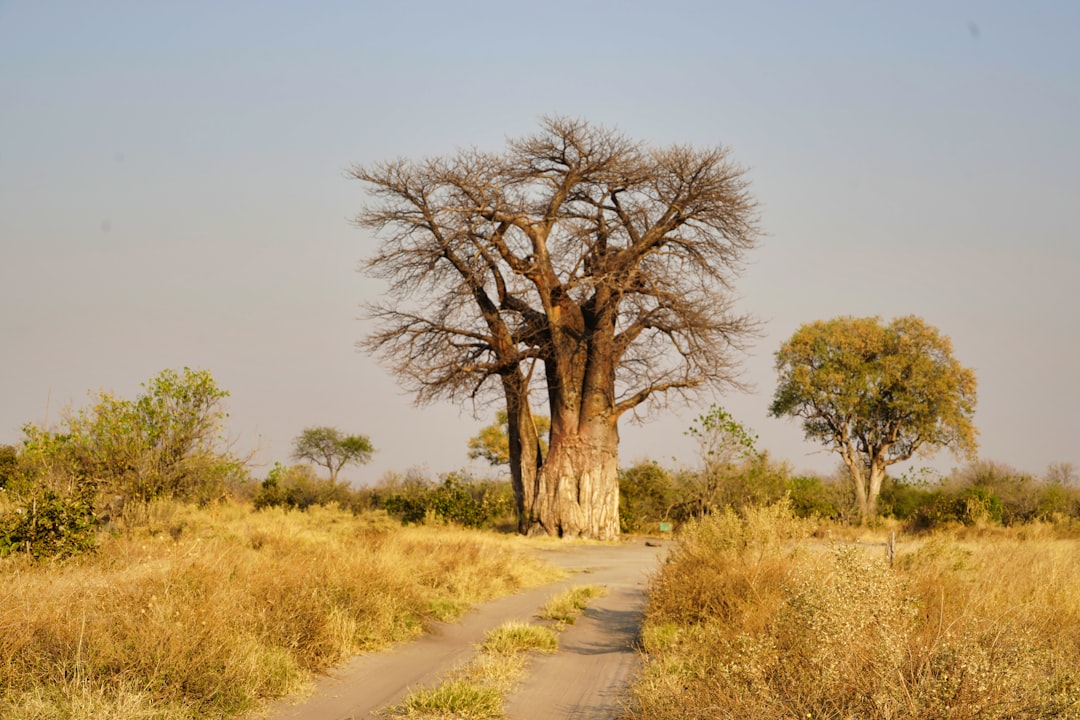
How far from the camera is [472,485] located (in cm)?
3244

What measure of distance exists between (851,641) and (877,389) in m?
33.8

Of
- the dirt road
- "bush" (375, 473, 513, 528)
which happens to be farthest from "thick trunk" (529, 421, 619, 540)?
the dirt road

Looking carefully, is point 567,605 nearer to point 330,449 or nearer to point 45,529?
point 45,529

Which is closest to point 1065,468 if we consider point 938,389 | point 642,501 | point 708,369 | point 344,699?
point 938,389

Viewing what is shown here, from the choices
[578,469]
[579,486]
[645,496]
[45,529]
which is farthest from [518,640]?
[645,496]

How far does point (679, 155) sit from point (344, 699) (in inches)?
759

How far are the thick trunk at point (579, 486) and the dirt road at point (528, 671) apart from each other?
1162 centimetres

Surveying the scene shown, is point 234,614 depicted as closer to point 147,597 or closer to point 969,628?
point 147,597

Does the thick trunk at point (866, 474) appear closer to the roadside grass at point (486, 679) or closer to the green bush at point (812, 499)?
the green bush at point (812, 499)

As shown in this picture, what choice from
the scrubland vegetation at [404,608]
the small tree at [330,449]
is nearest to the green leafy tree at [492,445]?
the small tree at [330,449]

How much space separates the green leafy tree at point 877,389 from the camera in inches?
1448

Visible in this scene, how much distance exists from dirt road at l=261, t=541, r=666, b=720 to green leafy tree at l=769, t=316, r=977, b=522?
26.6 meters

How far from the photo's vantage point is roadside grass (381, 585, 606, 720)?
6.70 metres

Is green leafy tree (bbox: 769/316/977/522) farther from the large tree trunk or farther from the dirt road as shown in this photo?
the dirt road
